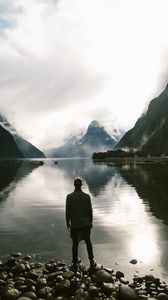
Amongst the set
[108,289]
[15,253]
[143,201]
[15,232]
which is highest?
[143,201]

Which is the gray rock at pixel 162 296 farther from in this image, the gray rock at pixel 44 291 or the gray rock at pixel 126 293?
the gray rock at pixel 44 291

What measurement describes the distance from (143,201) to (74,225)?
23.6 metres

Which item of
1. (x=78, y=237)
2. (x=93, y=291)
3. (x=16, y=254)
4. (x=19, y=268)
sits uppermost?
(x=78, y=237)

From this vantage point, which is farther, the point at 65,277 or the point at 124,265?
the point at 124,265

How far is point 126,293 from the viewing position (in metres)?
13.4

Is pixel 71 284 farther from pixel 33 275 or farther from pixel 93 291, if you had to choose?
pixel 33 275

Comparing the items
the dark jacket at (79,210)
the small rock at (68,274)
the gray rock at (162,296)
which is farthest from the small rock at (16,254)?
the gray rock at (162,296)

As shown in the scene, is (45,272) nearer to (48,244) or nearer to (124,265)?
(124,265)

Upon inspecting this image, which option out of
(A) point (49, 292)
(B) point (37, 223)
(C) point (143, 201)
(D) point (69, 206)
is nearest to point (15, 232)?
(B) point (37, 223)

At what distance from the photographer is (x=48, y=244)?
21.6 metres

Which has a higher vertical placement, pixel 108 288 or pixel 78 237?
pixel 78 237

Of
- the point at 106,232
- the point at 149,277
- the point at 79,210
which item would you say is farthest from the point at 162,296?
the point at 106,232

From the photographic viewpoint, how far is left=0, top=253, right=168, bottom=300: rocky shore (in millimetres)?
13461

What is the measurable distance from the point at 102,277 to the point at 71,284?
1303mm
